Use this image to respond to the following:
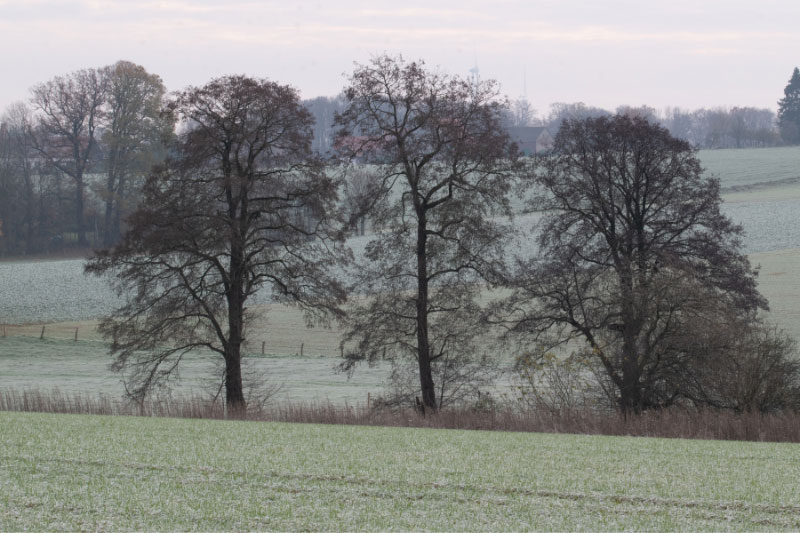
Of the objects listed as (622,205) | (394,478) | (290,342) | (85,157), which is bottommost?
(290,342)

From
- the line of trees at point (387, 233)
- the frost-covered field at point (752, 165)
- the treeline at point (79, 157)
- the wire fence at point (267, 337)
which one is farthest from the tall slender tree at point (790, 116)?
the line of trees at point (387, 233)

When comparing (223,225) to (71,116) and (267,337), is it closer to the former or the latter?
(267,337)

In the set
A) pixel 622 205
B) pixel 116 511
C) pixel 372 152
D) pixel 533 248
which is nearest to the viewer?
pixel 116 511

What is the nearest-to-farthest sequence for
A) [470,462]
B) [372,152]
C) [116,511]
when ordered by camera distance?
[116,511] → [470,462] → [372,152]

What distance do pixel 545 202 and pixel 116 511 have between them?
2559 cm

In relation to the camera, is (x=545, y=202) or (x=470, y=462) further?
(x=545, y=202)

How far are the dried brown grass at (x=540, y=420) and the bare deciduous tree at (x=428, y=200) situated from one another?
565 centimetres

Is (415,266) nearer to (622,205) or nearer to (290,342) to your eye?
(622,205)

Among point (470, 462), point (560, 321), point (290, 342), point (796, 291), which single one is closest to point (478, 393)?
point (560, 321)

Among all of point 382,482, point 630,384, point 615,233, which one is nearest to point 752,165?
point 615,233

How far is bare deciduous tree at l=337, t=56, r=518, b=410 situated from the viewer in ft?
91.3

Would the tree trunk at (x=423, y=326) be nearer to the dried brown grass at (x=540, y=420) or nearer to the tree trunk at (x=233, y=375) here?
the dried brown grass at (x=540, y=420)

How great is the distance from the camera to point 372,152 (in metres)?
28.4

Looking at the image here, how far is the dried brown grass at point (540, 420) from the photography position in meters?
17.5
